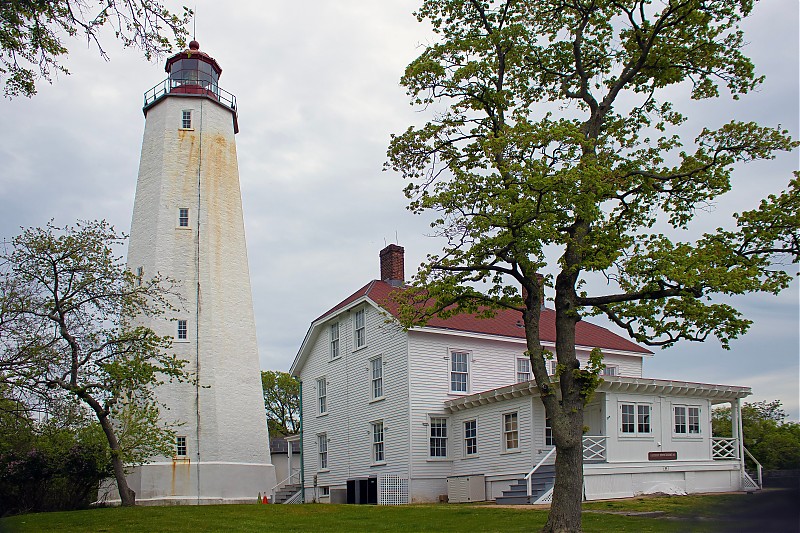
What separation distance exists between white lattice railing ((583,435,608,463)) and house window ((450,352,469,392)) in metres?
6.51

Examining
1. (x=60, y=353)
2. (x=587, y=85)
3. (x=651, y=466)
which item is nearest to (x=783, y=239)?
(x=587, y=85)

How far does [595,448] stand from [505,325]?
28.2 feet

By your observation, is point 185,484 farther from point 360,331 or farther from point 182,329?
point 360,331

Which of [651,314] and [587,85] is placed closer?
[651,314]

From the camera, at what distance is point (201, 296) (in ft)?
→ 103

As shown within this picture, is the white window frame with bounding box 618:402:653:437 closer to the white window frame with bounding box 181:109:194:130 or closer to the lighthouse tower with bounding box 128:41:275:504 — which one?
the lighthouse tower with bounding box 128:41:275:504

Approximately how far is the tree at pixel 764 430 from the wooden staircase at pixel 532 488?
5917 millimetres

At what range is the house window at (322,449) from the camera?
107 feet

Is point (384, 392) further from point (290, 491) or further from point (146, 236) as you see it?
point (146, 236)

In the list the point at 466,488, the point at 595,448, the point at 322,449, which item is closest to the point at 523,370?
the point at 466,488

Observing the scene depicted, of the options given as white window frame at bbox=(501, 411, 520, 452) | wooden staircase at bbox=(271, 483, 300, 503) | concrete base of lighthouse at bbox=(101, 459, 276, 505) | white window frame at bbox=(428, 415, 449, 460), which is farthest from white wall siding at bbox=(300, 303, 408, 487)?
concrete base of lighthouse at bbox=(101, 459, 276, 505)

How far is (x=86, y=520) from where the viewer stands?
18.6 meters

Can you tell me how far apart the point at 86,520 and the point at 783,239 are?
17.1 meters

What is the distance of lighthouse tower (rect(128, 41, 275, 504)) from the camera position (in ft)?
98.2
